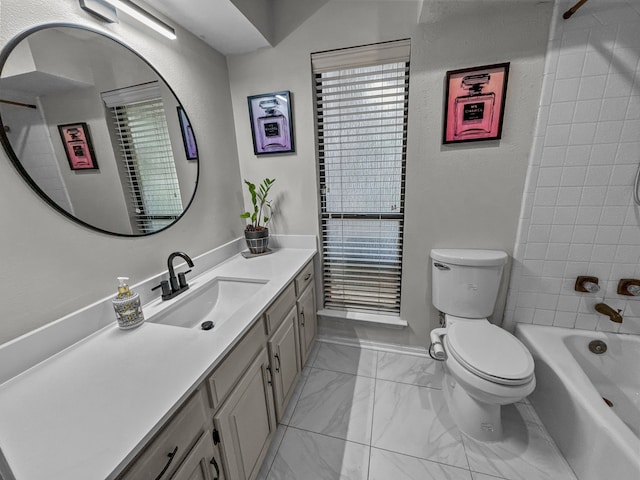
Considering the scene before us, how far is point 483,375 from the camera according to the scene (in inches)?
45.3

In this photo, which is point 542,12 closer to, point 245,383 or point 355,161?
point 355,161

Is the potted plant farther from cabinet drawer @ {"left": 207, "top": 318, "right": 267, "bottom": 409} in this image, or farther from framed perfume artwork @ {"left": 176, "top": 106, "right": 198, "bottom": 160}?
cabinet drawer @ {"left": 207, "top": 318, "right": 267, "bottom": 409}

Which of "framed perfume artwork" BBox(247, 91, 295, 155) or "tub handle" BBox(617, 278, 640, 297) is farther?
"framed perfume artwork" BBox(247, 91, 295, 155)

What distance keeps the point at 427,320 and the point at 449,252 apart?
1.81 ft

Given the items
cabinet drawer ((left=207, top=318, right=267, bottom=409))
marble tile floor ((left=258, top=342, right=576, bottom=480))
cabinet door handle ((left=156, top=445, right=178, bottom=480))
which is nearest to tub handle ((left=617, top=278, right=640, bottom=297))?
marble tile floor ((left=258, top=342, right=576, bottom=480))

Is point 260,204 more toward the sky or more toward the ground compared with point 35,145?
more toward the ground

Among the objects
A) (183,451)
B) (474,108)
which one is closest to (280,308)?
(183,451)

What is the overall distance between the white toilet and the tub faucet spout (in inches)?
22.0

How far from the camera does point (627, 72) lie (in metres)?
1.20

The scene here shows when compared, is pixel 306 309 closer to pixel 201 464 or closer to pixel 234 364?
pixel 234 364

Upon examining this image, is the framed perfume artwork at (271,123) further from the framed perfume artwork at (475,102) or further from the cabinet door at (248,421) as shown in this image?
the cabinet door at (248,421)

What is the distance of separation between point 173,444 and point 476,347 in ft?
4.43

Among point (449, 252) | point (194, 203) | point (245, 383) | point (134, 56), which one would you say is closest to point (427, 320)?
point (449, 252)

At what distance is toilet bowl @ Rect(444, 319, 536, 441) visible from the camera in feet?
3.70
